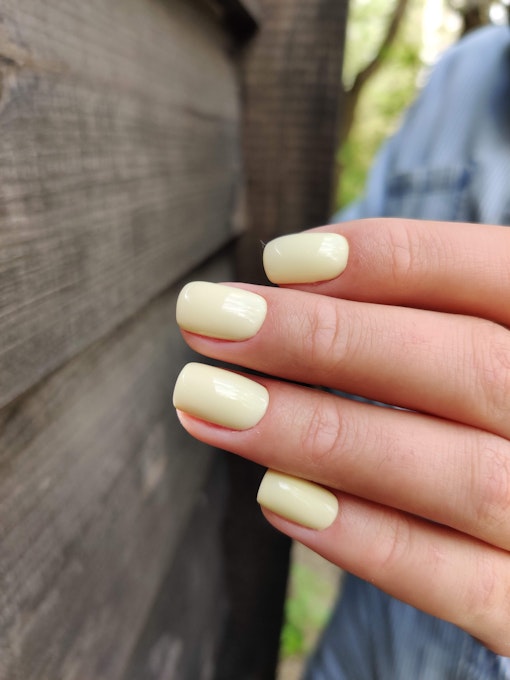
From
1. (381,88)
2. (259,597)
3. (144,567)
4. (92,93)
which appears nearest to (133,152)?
(92,93)

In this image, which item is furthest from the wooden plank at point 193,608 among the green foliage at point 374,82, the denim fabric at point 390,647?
the green foliage at point 374,82

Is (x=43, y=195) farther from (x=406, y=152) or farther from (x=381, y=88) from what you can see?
(x=381, y=88)

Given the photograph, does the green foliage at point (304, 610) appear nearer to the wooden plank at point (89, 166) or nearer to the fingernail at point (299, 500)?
the fingernail at point (299, 500)

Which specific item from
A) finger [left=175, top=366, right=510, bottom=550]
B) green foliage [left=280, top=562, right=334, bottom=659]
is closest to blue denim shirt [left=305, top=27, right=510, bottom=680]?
finger [left=175, top=366, right=510, bottom=550]

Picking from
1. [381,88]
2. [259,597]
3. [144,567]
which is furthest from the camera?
[381,88]

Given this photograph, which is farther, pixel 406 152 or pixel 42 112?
pixel 406 152

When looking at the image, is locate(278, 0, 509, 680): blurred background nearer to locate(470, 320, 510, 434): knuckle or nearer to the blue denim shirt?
the blue denim shirt
